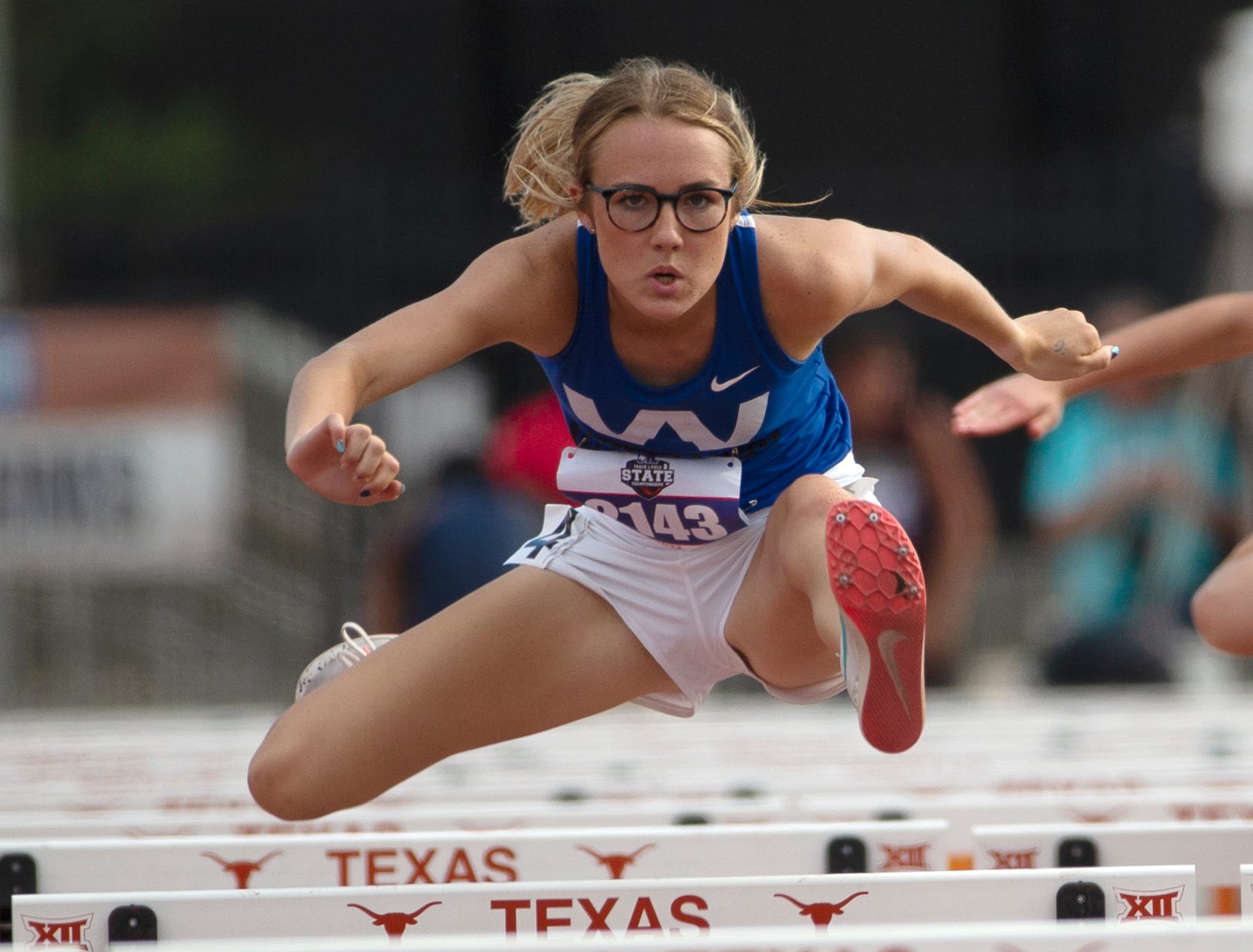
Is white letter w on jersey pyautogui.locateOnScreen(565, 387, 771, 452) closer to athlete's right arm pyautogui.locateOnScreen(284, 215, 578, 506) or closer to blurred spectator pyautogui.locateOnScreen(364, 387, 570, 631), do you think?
athlete's right arm pyautogui.locateOnScreen(284, 215, 578, 506)

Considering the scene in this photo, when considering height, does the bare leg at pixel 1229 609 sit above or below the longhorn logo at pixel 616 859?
above

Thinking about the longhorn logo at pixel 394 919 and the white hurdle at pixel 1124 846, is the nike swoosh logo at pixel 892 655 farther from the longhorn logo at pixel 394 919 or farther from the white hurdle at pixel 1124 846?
the longhorn logo at pixel 394 919

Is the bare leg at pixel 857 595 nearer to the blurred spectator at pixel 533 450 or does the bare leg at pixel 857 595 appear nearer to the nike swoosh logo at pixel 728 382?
the nike swoosh logo at pixel 728 382

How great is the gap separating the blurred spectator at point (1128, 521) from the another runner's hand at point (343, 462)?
15.4 feet

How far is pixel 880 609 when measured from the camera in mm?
2824

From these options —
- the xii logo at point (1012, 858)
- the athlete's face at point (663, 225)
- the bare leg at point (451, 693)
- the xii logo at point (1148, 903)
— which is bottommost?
the xii logo at point (1148, 903)

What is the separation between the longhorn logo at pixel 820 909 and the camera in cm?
290

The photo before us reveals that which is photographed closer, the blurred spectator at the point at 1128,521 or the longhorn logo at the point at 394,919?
the longhorn logo at the point at 394,919

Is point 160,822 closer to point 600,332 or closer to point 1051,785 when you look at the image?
point 600,332

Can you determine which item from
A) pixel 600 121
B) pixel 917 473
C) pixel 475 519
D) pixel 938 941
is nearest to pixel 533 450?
pixel 475 519

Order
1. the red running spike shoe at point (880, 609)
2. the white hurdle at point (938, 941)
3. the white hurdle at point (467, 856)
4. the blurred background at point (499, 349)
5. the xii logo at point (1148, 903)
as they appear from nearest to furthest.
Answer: the white hurdle at point (938, 941), the red running spike shoe at point (880, 609), the xii logo at point (1148, 903), the white hurdle at point (467, 856), the blurred background at point (499, 349)

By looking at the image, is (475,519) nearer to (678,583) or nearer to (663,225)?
(678,583)

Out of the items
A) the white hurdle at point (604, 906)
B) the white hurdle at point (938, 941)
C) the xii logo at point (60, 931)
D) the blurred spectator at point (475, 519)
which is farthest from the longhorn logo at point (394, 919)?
the blurred spectator at point (475, 519)

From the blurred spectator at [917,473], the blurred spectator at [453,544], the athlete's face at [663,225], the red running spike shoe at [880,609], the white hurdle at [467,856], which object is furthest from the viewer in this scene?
the blurred spectator at [917,473]
